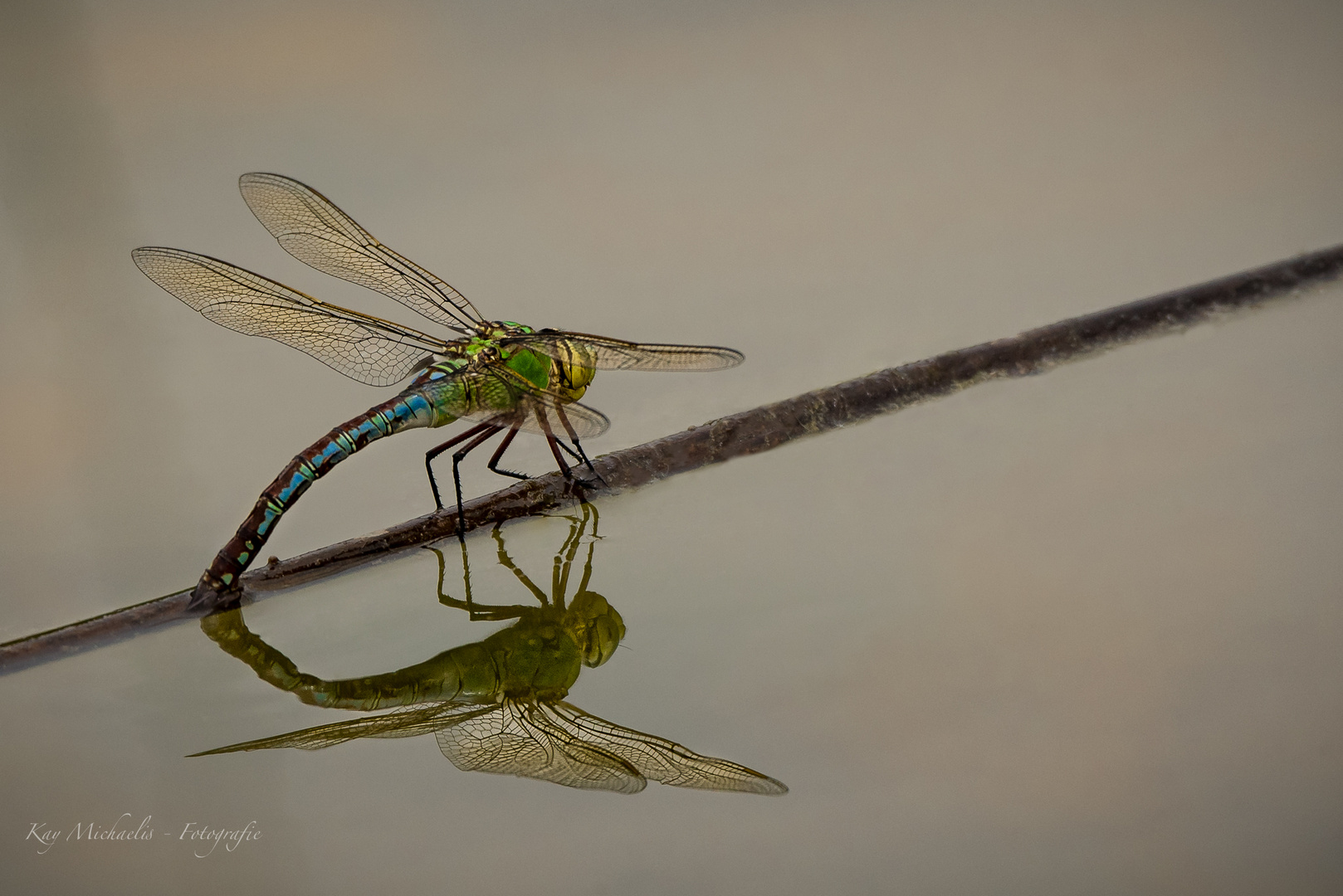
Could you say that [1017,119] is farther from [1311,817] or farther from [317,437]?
[1311,817]

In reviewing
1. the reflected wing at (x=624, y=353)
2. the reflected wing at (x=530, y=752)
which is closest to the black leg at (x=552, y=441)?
the reflected wing at (x=624, y=353)

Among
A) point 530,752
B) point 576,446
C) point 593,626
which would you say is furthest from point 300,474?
point 530,752

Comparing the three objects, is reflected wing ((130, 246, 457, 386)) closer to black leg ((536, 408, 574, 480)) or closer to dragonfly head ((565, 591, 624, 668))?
black leg ((536, 408, 574, 480))

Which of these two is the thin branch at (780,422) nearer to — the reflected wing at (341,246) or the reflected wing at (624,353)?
the reflected wing at (624,353)

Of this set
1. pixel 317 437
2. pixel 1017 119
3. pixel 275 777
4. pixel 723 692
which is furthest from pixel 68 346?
pixel 1017 119

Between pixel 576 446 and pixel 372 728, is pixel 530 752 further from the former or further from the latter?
pixel 576 446

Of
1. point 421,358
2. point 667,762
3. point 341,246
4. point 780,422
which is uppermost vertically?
point 341,246
